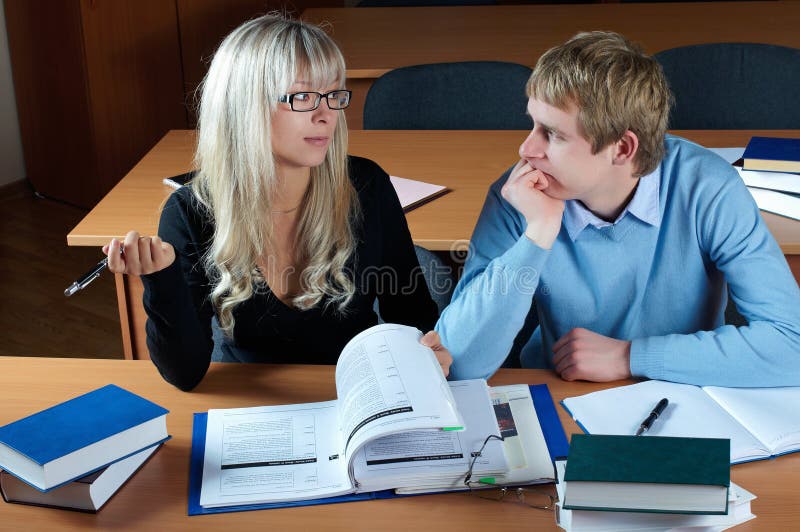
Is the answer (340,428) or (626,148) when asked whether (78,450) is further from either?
(626,148)

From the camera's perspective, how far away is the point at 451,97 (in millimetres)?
2721

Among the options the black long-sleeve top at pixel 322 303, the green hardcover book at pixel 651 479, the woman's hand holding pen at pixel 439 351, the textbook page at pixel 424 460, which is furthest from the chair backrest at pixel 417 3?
the green hardcover book at pixel 651 479

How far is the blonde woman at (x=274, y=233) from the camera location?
1.52m

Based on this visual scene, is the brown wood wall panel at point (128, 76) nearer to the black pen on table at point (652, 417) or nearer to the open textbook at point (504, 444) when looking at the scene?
the open textbook at point (504, 444)

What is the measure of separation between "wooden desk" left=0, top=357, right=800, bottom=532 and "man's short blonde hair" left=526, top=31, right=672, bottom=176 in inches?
16.5

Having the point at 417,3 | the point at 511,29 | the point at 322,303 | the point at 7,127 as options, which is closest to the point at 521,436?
the point at 322,303

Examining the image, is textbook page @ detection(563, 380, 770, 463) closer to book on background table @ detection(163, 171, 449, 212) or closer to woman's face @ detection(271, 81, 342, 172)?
woman's face @ detection(271, 81, 342, 172)

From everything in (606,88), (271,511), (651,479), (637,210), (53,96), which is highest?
(606,88)

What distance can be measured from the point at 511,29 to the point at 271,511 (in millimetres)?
2722

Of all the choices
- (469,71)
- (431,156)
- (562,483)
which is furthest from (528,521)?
(469,71)

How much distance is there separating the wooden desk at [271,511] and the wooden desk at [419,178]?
0.63 m

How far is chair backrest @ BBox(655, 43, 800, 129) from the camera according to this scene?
9.04 ft

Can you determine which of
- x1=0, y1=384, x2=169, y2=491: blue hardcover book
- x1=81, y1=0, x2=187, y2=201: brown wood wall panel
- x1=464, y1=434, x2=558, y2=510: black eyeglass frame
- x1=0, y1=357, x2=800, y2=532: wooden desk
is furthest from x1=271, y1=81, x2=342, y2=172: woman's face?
x1=81, y1=0, x2=187, y2=201: brown wood wall panel

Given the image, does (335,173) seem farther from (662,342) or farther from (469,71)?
(469,71)
